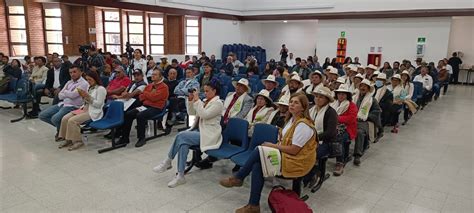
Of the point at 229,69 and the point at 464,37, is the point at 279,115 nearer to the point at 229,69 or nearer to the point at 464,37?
the point at 229,69

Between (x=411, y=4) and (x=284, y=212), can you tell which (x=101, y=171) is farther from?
(x=411, y=4)

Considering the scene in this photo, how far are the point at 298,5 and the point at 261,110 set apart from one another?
1255 cm

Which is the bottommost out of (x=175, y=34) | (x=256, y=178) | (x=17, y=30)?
(x=256, y=178)

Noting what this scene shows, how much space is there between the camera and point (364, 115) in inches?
183

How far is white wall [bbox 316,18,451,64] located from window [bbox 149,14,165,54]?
704cm

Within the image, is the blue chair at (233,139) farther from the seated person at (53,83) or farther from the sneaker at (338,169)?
the seated person at (53,83)

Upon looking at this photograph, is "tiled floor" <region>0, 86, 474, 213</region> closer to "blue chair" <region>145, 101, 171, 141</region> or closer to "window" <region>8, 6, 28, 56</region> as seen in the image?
"blue chair" <region>145, 101, 171, 141</region>

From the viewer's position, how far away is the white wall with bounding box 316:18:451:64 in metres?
13.0

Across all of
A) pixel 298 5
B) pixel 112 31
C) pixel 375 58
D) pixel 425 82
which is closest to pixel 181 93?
pixel 425 82

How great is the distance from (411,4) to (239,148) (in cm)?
1234

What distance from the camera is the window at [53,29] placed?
36.4 ft

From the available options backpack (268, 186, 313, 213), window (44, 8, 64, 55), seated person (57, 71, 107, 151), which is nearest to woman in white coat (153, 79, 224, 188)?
backpack (268, 186, 313, 213)

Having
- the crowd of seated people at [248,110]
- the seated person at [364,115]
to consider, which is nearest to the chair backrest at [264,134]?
the crowd of seated people at [248,110]

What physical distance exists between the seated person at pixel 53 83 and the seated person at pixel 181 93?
2314mm
